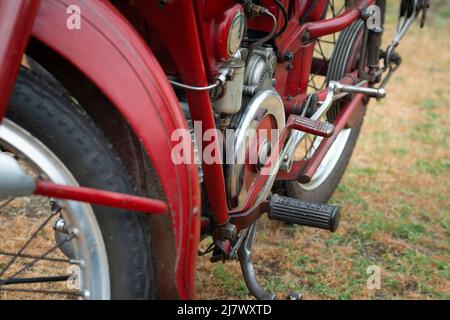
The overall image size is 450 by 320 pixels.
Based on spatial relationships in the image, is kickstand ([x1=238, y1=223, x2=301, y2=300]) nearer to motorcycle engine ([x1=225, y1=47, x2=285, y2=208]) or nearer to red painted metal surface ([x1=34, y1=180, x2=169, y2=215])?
motorcycle engine ([x1=225, y1=47, x2=285, y2=208])

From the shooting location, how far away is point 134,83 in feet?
3.97

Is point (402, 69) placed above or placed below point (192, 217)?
above

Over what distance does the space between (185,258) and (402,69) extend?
386 cm

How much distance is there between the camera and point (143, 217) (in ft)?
4.23

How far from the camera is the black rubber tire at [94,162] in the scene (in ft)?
3.92

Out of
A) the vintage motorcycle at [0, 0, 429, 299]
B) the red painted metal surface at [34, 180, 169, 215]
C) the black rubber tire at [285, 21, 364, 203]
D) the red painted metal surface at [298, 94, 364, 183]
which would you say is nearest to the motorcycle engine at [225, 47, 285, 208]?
the vintage motorcycle at [0, 0, 429, 299]

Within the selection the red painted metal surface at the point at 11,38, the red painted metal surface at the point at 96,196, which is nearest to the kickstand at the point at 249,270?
the red painted metal surface at the point at 96,196

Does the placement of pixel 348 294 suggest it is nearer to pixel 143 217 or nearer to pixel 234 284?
pixel 234 284

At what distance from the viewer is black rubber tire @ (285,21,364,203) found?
2.43 metres

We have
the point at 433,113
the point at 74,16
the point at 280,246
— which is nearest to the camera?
the point at 74,16

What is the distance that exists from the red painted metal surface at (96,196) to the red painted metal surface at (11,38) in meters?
0.15

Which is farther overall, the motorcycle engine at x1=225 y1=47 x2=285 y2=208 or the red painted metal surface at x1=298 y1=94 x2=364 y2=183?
the red painted metal surface at x1=298 y1=94 x2=364 y2=183

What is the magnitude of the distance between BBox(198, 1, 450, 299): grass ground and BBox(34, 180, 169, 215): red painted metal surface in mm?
1015

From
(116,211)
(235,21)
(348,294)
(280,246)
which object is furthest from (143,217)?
(280,246)
